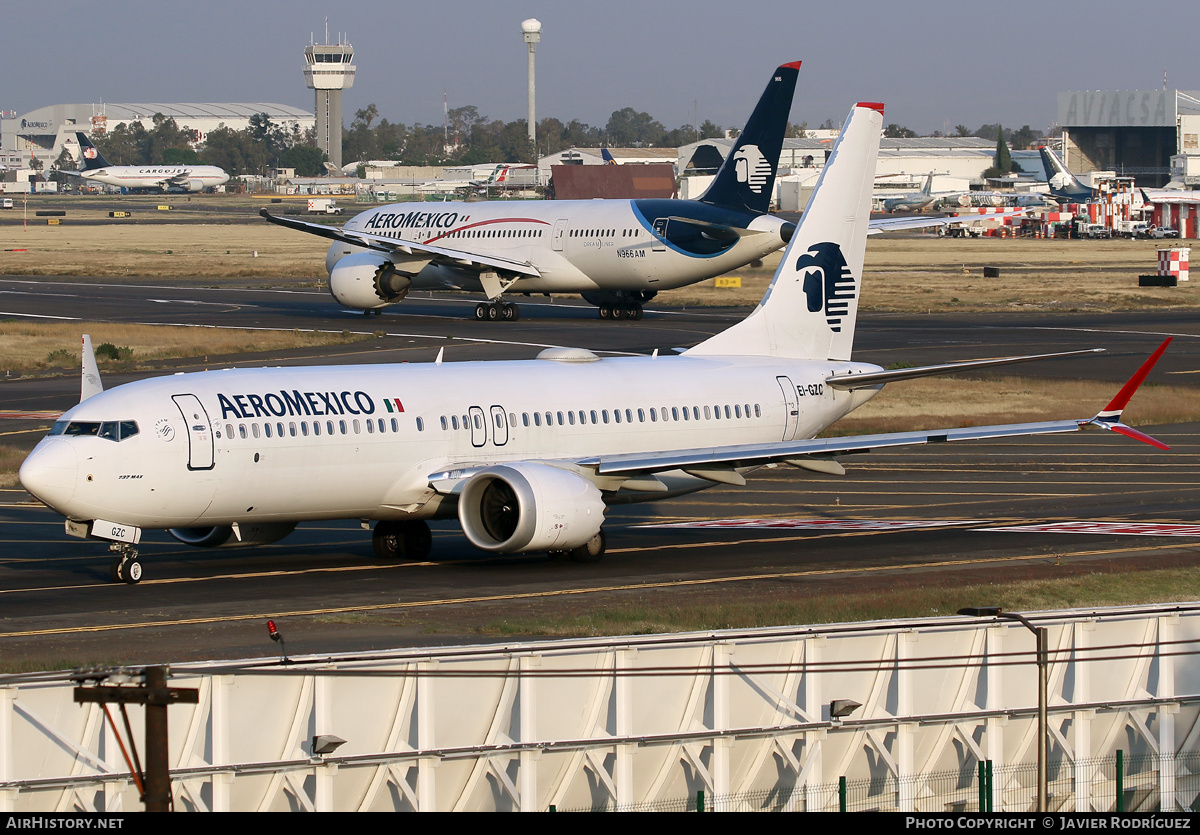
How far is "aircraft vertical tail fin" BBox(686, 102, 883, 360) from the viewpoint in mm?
40781

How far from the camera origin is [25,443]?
51344mm

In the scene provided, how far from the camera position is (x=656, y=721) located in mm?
21484

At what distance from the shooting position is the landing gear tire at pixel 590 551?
34.3m

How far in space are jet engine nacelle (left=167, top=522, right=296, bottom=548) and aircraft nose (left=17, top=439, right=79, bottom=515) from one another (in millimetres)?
3617

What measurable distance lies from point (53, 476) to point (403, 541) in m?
8.51

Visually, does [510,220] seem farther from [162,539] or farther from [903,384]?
[162,539]

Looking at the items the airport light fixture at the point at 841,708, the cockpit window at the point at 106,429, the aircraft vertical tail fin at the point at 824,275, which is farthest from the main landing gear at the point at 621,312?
the airport light fixture at the point at 841,708

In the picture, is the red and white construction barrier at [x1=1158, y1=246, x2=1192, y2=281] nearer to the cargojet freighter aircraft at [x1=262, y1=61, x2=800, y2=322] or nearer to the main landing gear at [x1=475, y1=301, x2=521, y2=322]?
the cargojet freighter aircraft at [x1=262, y1=61, x2=800, y2=322]

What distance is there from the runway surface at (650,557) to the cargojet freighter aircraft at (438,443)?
4.28ft

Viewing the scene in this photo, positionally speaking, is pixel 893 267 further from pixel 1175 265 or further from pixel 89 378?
pixel 89 378

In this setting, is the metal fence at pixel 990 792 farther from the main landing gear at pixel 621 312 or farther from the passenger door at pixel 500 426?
the main landing gear at pixel 621 312

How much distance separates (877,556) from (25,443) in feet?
97.2

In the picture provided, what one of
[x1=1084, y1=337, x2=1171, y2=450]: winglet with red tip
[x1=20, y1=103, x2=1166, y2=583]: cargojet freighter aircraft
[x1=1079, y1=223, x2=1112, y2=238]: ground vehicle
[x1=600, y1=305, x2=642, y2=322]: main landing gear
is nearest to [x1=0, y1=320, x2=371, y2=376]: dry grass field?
[x1=600, y1=305, x2=642, y2=322]: main landing gear

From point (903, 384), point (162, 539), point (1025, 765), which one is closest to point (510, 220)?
point (903, 384)
